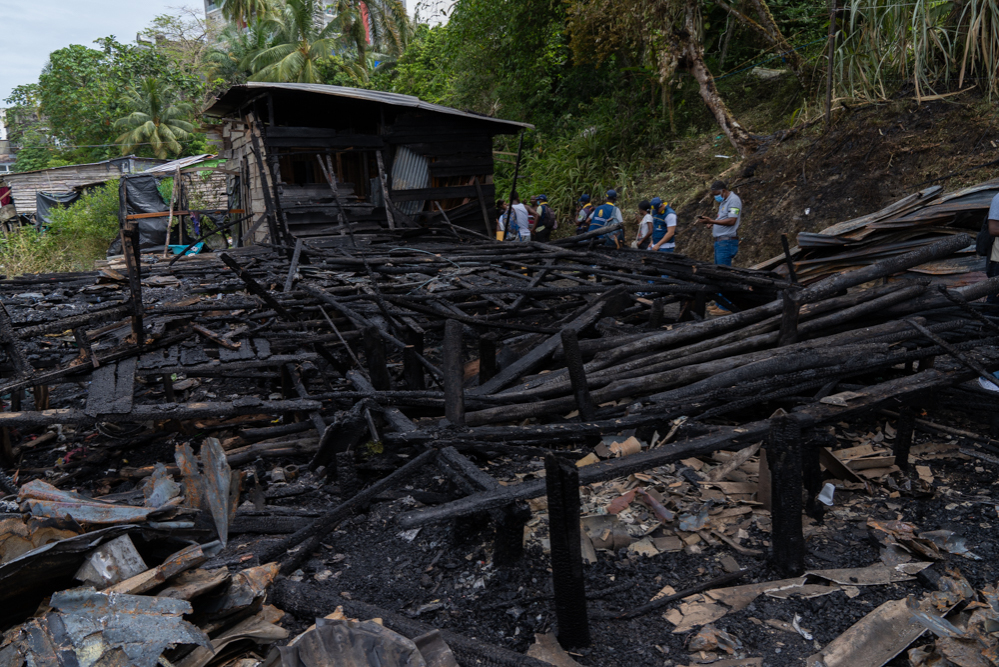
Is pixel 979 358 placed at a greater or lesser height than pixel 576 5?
lesser

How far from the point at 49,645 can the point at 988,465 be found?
5662 mm

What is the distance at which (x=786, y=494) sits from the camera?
10.8ft

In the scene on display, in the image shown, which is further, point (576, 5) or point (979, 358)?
Answer: point (576, 5)

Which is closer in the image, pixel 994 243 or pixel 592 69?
pixel 994 243

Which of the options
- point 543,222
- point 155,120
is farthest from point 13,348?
point 155,120

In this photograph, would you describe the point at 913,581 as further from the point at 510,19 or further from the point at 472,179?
the point at 510,19

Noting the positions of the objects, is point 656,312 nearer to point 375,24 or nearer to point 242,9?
point 375,24

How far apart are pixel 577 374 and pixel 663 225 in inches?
296

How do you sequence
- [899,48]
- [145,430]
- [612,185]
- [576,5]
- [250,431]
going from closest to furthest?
[250,431] < [145,430] < [899,48] < [576,5] < [612,185]

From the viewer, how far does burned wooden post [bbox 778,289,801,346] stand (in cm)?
471

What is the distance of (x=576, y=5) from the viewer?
14922 millimetres

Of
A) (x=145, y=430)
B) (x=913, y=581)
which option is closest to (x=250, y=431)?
(x=145, y=430)

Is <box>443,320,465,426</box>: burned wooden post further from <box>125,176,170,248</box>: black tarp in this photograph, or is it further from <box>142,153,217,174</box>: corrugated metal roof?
<box>142,153,217,174</box>: corrugated metal roof

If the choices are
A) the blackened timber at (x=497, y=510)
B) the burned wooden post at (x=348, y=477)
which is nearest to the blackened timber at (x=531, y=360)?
the burned wooden post at (x=348, y=477)
